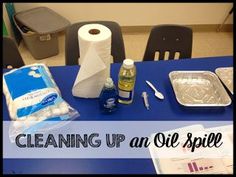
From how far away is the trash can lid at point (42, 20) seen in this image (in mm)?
2283

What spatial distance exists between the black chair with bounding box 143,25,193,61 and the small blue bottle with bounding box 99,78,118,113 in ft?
1.89

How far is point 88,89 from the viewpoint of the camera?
108 centimetres

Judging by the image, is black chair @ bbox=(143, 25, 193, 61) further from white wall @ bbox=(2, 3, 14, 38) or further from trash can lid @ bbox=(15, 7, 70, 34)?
white wall @ bbox=(2, 3, 14, 38)

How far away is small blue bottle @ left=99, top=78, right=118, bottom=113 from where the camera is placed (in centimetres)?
99

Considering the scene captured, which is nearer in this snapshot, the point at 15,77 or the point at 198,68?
the point at 15,77

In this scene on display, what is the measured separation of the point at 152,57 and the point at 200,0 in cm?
152

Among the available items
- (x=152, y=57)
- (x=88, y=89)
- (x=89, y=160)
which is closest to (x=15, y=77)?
(x=88, y=89)

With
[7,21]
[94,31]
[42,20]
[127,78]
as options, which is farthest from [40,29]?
[127,78]

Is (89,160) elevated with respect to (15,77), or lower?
lower

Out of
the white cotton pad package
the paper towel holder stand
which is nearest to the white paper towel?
the paper towel holder stand

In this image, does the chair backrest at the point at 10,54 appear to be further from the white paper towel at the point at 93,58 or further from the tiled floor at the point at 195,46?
the tiled floor at the point at 195,46

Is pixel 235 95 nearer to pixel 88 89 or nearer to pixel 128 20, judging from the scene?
pixel 88 89

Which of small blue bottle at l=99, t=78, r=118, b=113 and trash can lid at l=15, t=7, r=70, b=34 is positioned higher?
small blue bottle at l=99, t=78, r=118, b=113

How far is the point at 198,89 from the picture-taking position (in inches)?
46.7
